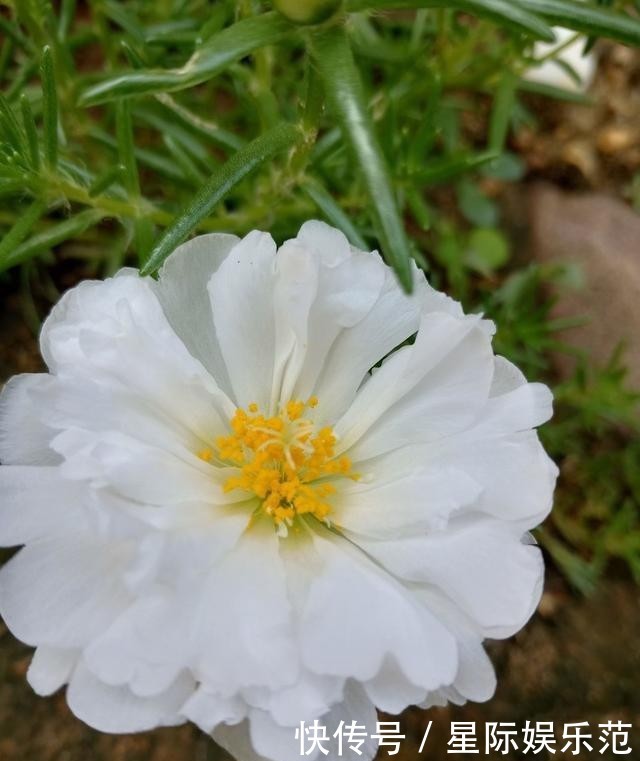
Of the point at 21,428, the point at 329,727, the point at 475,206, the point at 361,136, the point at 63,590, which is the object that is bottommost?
the point at 475,206

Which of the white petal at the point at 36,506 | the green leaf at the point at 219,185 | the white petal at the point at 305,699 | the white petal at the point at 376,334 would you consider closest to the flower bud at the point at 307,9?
the green leaf at the point at 219,185

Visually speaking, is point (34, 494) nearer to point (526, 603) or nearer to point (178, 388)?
point (178, 388)

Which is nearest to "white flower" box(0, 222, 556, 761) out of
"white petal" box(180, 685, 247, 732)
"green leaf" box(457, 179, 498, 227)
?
"white petal" box(180, 685, 247, 732)

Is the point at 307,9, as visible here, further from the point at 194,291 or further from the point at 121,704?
the point at 121,704

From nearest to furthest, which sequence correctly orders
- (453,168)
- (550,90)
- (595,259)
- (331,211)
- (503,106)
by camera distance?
1. (331,211)
2. (453,168)
3. (503,106)
4. (550,90)
5. (595,259)

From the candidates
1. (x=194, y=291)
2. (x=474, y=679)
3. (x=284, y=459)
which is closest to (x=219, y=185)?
(x=194, y=291)

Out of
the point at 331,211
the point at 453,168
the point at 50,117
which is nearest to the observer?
the point at 50,117

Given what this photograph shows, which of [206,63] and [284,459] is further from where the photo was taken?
[284,459]

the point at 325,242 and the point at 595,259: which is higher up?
the point at 325,242

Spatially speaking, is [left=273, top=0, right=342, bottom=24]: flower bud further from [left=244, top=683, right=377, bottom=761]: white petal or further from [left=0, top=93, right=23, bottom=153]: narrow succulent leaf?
[left=244, top=683, right=377, bottom=761]: white petal
